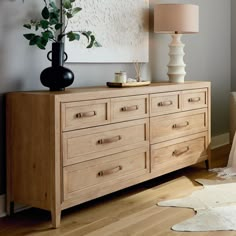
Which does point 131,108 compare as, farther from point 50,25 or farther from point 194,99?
point 194,99

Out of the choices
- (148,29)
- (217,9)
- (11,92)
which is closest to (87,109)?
(11,92)

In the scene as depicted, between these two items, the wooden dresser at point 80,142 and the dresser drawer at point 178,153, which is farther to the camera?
the dresser drawer at point 178,153

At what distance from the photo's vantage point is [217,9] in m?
5.35

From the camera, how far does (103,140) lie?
10.0 ft

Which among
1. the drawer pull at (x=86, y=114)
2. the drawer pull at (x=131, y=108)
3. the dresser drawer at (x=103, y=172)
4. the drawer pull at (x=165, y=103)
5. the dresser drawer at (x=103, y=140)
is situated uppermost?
the drawer pull at (x=165, y=103)

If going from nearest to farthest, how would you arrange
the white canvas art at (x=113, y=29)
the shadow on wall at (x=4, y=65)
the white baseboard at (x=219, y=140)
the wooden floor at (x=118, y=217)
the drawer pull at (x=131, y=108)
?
1. the wooden floor at (x=118, y=217)
2. the shadow on wall at (x=4, y=65)
3. the drawer pull at (x=131, y=108)
4. the white canvas art at (x=113, y=29)
5. the white baseboard at (x=219, y=140)

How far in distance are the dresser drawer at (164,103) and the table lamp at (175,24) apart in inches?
14.2

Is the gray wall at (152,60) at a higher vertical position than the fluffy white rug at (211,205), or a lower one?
higher

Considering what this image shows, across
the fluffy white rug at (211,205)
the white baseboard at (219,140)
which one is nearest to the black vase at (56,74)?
the fluffy white rug at (211,205)

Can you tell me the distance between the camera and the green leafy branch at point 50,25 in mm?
2920

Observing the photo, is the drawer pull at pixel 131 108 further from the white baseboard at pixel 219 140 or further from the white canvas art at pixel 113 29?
the white baseboard at pixel 219 140

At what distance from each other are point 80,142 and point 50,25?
0.78 metres

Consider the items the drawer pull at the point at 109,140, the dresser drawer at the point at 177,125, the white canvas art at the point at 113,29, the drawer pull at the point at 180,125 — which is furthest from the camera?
the drawer pull at the point at 180,125

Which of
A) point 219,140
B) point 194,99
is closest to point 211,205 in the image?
point 194,99
